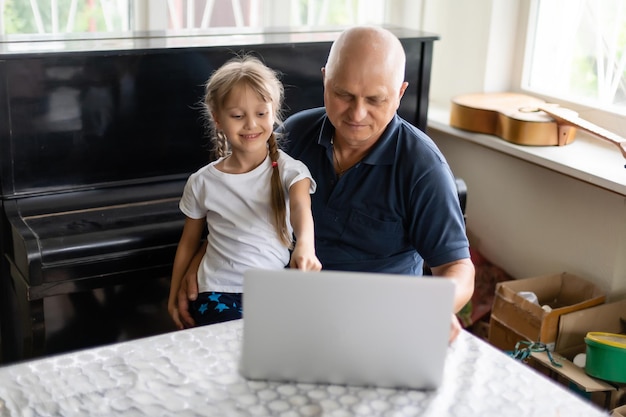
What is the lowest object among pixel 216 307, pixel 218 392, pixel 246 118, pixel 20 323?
pixel 20 323

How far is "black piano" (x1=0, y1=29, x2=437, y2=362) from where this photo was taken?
2.34m

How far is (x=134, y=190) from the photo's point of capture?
103 inches

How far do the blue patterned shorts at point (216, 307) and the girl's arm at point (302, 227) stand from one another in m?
0.26

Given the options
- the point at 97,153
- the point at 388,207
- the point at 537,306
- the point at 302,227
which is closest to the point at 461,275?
the point at 388,207

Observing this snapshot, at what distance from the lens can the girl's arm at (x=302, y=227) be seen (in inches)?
67.6

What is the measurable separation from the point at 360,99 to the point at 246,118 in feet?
0.94

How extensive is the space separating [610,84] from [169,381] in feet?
7.45

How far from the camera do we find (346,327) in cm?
144

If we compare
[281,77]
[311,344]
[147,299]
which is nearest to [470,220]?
[281,77]

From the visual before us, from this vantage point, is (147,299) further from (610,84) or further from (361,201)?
(610,84)

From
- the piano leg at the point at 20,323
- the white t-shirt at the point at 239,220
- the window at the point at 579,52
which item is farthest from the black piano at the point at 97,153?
the window at the point at 579,52

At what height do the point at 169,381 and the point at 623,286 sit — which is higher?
the point at 169,381

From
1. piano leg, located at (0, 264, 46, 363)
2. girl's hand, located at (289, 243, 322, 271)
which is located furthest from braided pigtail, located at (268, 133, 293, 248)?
piano leg, located at (0, 264, 46, 363)

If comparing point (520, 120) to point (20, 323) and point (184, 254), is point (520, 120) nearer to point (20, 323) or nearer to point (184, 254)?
point (184, 254)
